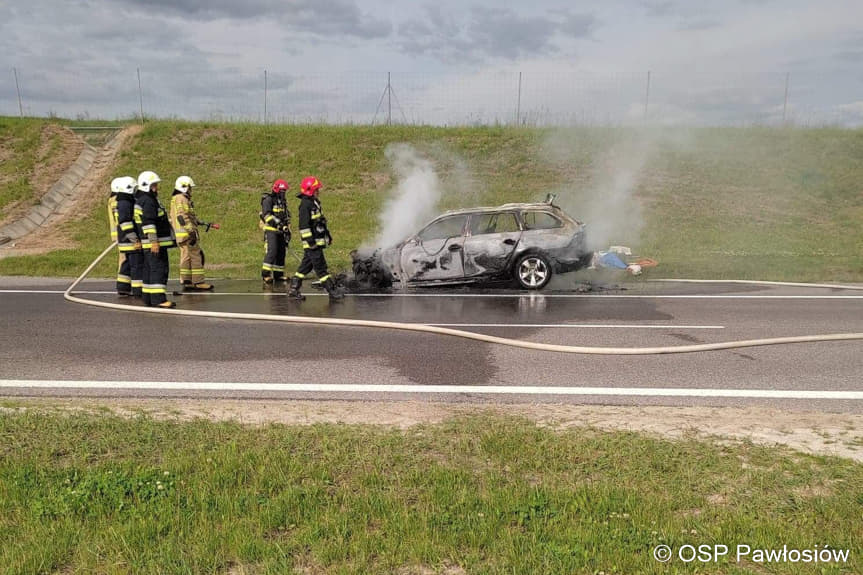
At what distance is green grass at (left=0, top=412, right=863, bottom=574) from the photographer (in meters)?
3.23

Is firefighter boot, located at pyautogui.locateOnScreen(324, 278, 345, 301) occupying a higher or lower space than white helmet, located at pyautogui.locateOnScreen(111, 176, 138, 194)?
lower

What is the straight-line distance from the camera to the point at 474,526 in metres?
3.46

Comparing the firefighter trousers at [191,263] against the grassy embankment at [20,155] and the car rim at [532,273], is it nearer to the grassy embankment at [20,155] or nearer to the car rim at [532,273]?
the car rim at [532,273]

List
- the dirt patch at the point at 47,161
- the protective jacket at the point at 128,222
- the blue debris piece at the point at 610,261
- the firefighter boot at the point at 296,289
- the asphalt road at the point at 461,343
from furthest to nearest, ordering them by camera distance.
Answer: the dirt patch at the point at 47,161 < the blue debris piece at the point at 610,261 < the firefighter boot at the point at 296,289 < the protective jacket at the point at 128,222 < the asphalt road at the point at 461,343

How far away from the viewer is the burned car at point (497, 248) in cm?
1165

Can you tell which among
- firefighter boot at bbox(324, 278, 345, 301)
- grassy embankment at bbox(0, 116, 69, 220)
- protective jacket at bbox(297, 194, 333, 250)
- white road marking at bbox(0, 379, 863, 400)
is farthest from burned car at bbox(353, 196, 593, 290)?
grassy embankment at bbox(0, 116, 69, 220)

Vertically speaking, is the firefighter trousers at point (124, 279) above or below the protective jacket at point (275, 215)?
below

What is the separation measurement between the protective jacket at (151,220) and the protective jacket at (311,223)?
208 cm

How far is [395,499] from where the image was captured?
3.80 m

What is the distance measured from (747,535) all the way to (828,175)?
25381 millimetres

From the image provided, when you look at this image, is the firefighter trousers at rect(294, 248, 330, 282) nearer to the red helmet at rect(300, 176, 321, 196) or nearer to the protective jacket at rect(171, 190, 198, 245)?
the red helmet at rect(300, 176, 321, 196)

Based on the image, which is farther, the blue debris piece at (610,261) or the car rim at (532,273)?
the blue debris piece at (610,261)

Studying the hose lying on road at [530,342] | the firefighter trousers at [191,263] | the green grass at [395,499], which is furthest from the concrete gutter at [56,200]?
the green grass at [395,499]

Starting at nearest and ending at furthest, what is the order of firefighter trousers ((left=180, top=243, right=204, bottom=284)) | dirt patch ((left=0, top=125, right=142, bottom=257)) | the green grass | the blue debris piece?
the green grass
firefighter trousers ((left=180, top=243, right=204, bottom=284))
the blue debris piece
dirt patch ((left=0, top=125, right=142, bottom=257))
